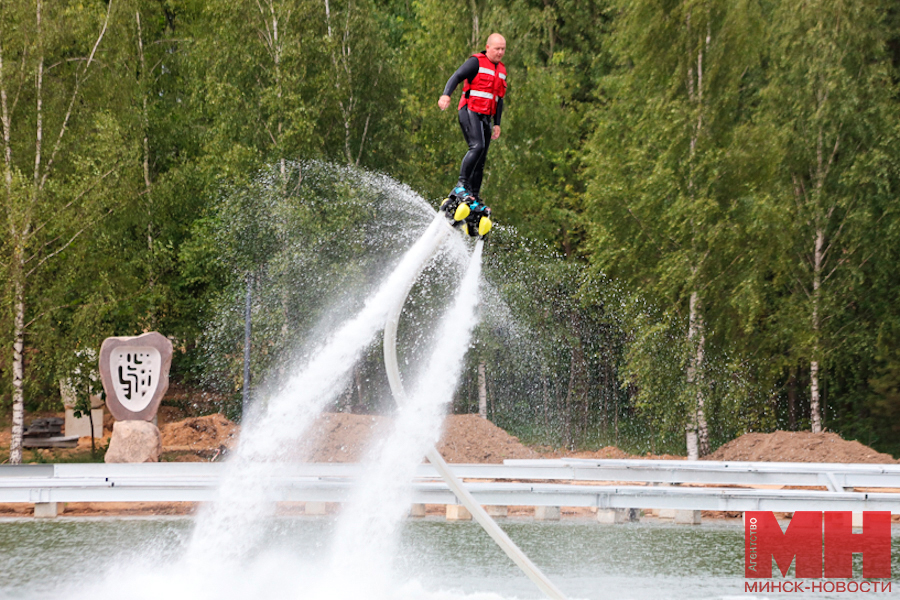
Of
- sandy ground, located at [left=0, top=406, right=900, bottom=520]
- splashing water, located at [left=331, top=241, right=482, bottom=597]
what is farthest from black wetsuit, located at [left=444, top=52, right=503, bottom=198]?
sandy ground, located at [left=0, top=406, right=900, bottom=520]

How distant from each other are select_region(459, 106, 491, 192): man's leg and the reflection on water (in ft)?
14.1

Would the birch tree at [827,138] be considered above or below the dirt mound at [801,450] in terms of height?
above

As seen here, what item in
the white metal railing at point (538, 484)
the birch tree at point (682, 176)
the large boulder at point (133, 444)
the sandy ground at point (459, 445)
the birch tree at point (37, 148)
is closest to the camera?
the white metal railing at point (538, 484)

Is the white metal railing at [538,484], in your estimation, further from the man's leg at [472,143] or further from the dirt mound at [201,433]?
the dirt mound at [201,433]

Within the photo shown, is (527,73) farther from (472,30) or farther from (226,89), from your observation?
(226,89)

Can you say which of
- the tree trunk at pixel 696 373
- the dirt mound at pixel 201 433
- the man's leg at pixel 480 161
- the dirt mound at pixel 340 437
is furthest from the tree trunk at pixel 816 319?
the man's leg at pixel 480 161

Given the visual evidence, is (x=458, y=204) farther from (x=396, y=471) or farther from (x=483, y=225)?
(x=396, y=471)

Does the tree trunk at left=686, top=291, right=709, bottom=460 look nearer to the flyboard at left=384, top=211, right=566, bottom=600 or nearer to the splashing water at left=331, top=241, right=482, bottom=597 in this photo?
the splashing water at left=331, top=241, right=482, bottom=597

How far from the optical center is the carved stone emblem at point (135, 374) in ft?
63.9

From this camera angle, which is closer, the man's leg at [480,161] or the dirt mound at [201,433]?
the man's leg at [480,161]

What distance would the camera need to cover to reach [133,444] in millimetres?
18641

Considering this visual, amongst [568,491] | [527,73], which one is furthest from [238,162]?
[568,491]

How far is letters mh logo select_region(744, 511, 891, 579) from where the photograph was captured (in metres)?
11.2

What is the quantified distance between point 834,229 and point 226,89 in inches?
632
